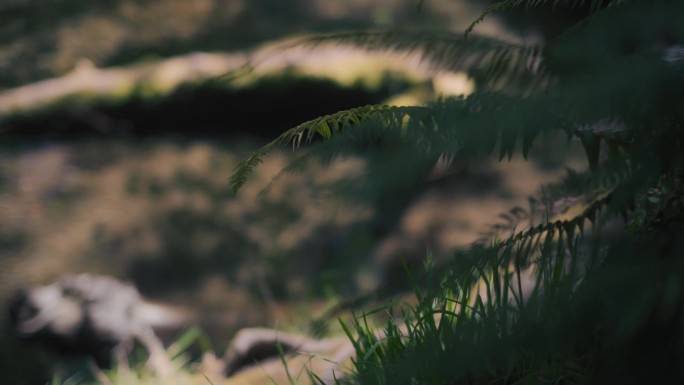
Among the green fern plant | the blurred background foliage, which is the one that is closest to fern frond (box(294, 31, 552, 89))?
the green fern plant

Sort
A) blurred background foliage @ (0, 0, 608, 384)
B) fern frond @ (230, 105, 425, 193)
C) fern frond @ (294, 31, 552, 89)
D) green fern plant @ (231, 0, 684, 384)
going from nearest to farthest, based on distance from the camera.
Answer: green fern plant @ (231, 0, 684, 384) < fern frond @ (230, 105, 425, 193) < fern frond @ (294, 31, 552, 89) < blurred background foliage @ (0, 0, 608, 384)

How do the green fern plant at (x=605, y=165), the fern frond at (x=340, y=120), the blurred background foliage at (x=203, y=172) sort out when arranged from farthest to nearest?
the blurred background foliage at (x=203, y=172), the fern frond at (x=340, y=120), the green fern plant at (x=605, y=165)

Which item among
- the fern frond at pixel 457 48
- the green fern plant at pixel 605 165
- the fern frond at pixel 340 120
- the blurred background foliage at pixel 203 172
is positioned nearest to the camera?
the green fern plant at pixel 605 165

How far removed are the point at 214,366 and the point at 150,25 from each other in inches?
88.9

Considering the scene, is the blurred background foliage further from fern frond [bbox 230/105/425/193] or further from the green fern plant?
the green fern plant

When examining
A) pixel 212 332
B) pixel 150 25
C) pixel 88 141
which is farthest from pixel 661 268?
pixel 150 25

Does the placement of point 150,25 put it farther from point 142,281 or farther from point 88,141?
point 142,281

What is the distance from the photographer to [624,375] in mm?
720

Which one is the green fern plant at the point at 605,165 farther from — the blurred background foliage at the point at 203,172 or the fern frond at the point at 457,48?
the blurred background foliage at the point at 203,172

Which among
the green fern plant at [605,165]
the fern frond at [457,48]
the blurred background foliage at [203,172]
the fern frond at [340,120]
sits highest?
the blurred background foliage at [203,172]

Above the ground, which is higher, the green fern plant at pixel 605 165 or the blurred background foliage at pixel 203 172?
the blurred background foliage at pixel 203 172

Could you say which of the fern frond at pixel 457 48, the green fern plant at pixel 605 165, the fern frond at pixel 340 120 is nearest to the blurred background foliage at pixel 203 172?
the fern frond at pixel 457 48

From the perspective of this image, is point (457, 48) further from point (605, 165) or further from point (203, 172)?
point (203, 172)

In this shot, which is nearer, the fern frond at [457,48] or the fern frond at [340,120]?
the fern frond at [340,120]
